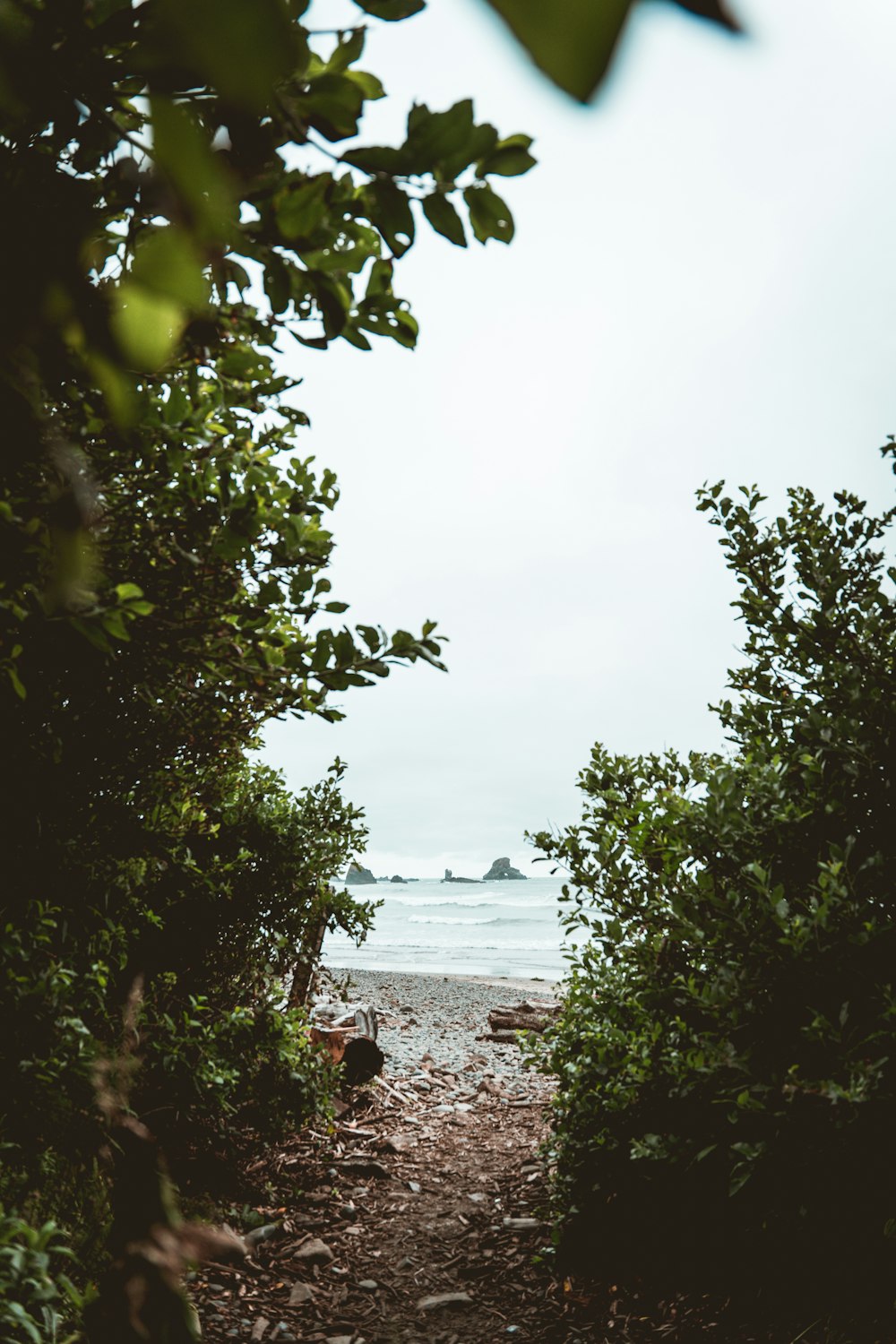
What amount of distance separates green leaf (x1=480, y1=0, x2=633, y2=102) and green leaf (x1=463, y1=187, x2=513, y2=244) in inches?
50.7

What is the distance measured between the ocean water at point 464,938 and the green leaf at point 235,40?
7.94m

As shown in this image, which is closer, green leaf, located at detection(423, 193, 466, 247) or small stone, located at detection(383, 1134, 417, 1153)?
green leaf, located at detection(423, 193, 466, 247)

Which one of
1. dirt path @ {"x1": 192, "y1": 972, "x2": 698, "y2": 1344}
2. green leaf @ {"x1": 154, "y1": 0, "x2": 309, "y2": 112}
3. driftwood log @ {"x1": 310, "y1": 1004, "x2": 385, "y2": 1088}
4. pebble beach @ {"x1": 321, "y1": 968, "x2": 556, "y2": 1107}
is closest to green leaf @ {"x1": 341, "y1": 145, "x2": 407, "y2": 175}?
green leaf @ {"x1": 154, "y1": 0, "x2": 309, "y2": 112}

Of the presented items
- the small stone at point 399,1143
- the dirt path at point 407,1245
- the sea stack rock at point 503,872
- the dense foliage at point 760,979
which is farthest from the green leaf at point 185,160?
the sea stack rock at point 503,872

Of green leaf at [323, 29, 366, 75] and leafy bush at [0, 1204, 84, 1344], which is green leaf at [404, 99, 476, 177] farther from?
leafy bush at [0, 1204, 84, 1344]

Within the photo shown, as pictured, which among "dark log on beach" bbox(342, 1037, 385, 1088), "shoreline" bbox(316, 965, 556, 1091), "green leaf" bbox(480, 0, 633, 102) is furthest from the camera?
"shoreline" bbox(316, 965, 556, 1091)

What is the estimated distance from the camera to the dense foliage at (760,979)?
298 cm

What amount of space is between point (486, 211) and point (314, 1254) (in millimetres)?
5105

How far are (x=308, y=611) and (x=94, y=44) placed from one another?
5.20 feet

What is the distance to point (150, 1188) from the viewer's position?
92cm

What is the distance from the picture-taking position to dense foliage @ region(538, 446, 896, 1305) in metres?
2.98

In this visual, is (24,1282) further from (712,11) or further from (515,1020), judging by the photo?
(515,1020)

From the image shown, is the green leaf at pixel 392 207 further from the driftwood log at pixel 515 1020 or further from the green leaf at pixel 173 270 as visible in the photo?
the driftwood log at pixel 515 1020

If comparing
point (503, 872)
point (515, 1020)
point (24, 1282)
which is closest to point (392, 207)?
point (24, 1282)
